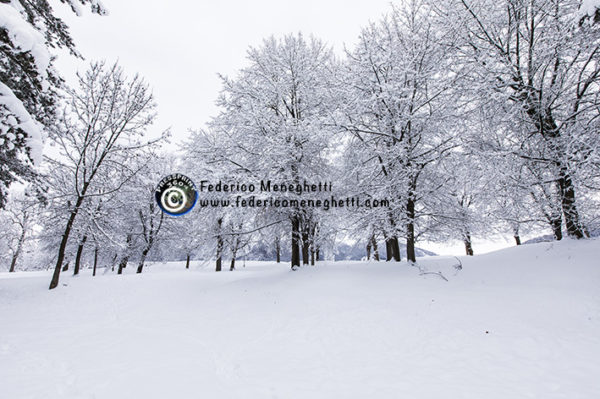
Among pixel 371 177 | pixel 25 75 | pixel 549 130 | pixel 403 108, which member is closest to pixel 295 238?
pixel 371 177

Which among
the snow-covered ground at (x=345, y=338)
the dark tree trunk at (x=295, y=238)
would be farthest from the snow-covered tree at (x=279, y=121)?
the snow-covered ground at (x=345, y=338)

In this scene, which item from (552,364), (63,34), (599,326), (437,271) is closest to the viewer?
(552,364)

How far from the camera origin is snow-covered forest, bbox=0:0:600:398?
454cm

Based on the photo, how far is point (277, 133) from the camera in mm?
10328

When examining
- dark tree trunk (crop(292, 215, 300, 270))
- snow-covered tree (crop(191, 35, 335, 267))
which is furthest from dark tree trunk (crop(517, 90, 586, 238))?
dark tree trunk (crop(292, 215, 300, 270))

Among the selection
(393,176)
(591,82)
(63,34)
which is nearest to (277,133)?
(393,176)

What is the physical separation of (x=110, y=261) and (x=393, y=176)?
25.1 meters

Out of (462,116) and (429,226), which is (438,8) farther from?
(429,226)

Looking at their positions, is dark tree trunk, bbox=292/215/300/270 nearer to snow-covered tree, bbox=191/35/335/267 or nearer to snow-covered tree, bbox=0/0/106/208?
snow-covered tree, bbox=191/35/335/267

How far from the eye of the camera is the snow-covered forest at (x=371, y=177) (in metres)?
4.54

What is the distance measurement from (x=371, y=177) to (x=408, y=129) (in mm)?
2121

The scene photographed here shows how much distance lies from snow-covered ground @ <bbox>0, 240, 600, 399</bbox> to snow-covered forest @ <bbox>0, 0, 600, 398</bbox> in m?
0.06

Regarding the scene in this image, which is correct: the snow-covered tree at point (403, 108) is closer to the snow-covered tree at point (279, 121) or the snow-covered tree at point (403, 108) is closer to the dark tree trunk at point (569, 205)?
the snow-covered tree at point (279, 121)

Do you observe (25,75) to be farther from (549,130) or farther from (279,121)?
(549,130)
